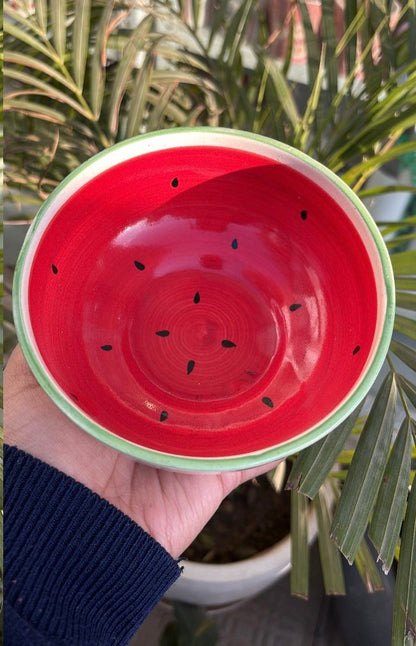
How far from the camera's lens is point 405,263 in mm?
580

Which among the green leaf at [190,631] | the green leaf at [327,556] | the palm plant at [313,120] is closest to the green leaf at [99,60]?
the palm plant at [313,120]

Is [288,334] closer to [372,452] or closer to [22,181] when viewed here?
[372,452]

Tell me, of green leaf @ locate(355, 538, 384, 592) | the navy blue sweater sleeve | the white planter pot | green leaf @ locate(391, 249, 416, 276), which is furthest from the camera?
the white planter pot

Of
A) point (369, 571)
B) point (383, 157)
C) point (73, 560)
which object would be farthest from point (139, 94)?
point (369, 571)

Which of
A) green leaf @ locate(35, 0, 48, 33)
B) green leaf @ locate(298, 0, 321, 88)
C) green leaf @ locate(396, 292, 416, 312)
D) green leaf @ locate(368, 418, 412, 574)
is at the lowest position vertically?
green leaf @ locate(368, 418, 412, 574)

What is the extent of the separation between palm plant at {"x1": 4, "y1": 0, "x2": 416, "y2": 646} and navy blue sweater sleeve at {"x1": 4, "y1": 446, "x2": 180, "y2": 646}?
0.49 feet

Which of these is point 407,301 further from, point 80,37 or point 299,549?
point 80,37

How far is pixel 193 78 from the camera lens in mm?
737

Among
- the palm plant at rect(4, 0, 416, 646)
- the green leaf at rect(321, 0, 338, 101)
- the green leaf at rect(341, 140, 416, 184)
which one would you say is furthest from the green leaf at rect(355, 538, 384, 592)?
the green leaf at rect(321, 0, 338, 101)

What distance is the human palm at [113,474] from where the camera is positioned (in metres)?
0.56

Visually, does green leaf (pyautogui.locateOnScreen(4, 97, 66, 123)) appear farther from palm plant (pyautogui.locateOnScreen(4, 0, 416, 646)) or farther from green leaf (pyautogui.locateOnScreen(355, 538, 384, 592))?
green leaf (pyautogui.locateOnScreen(355, 538, 384, 592))

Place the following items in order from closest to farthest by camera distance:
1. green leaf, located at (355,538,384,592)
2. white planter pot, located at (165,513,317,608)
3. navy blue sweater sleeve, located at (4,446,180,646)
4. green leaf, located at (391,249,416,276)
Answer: navy blue sweater sleeve, located at (4,446,180,646) → green leaf, located at (391,249,416,276) → green leaf, located at (355,538,384,592) → white planter pot, located at (165,513,317,608)

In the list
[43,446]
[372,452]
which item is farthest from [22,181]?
[372,452]

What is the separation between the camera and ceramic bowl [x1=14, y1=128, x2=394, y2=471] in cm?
51
